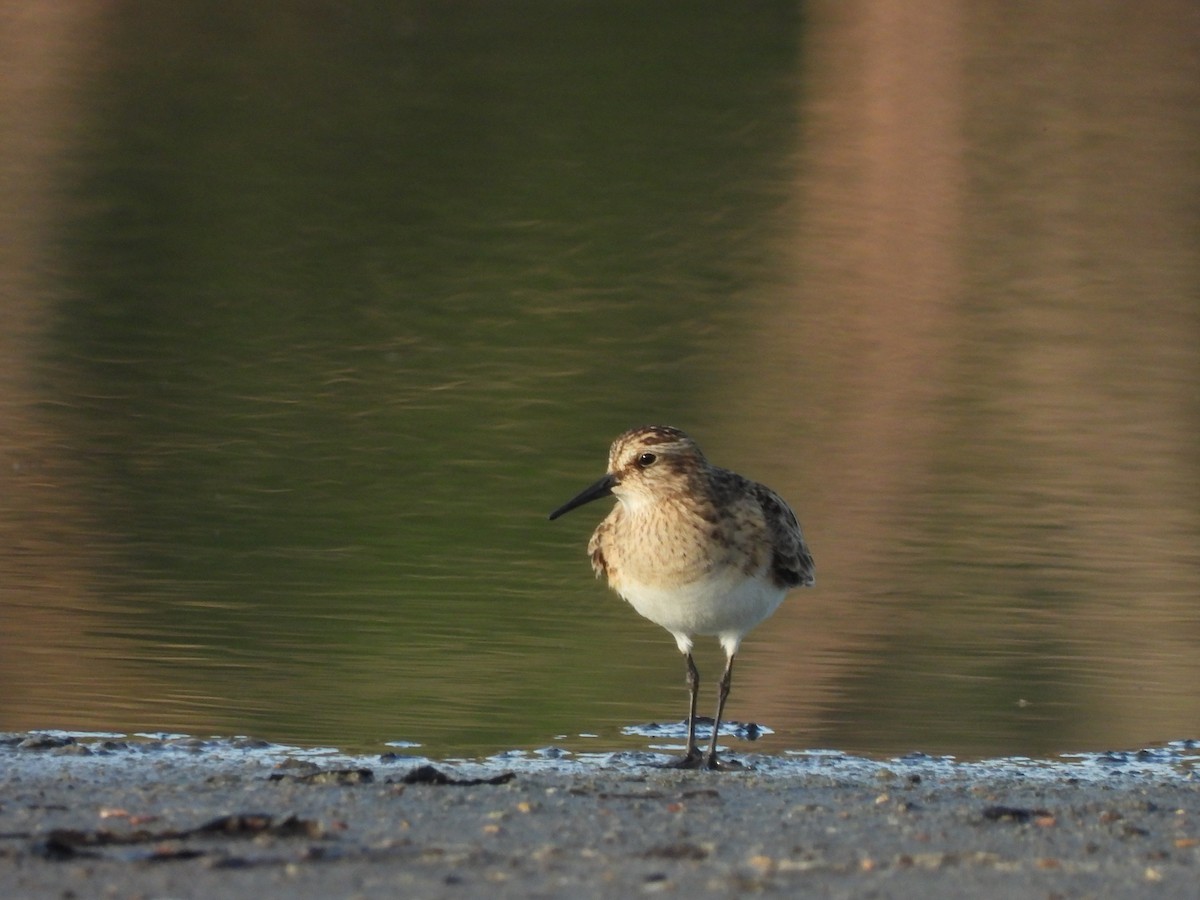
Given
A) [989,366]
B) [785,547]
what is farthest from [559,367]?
[785,547]

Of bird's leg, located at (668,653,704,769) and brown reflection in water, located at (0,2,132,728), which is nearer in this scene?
bird's leg, located at (668,653,704,769)

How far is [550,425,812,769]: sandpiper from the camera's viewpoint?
7.29 meters

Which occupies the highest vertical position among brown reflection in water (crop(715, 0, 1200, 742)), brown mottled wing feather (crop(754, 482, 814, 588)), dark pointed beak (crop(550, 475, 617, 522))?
dark pointed beak (crop(550, 475, 617, 522))

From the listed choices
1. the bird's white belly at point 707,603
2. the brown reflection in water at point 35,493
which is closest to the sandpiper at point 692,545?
the bird's white belly at point 707,603

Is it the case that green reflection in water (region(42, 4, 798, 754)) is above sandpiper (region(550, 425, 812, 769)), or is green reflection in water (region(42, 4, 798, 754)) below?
below

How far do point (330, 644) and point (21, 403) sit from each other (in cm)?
527

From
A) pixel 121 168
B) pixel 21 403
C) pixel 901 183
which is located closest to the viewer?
pixel 21 403

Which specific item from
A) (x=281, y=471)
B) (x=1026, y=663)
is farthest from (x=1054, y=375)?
(x=1026, y=663)

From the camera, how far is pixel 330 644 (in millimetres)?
8219

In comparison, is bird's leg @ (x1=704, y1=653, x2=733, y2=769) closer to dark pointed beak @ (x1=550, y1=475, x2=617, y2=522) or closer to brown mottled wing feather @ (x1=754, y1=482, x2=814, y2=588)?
brown mottled wing feather @ (x1=754, y1=482, x2=814, y2=588)

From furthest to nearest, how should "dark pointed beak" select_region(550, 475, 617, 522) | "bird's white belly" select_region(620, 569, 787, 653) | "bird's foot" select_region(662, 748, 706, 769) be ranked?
"dark pointed beak" select_region(550, 475, 617, 522)
"bird's white belly" select_region(620, 569, 787, 653)
"bird's foot" select_region(662, 748, 706, 769)

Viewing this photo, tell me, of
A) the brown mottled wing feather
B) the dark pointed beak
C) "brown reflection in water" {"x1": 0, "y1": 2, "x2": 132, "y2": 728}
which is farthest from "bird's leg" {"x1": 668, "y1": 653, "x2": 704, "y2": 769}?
"brown reflection in water" {"x1": 0, "y1": 2, "x2": 132, "y2": 728}

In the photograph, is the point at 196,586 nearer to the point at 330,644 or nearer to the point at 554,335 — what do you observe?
the point at 330,644

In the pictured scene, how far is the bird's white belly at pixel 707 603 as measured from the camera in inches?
286
